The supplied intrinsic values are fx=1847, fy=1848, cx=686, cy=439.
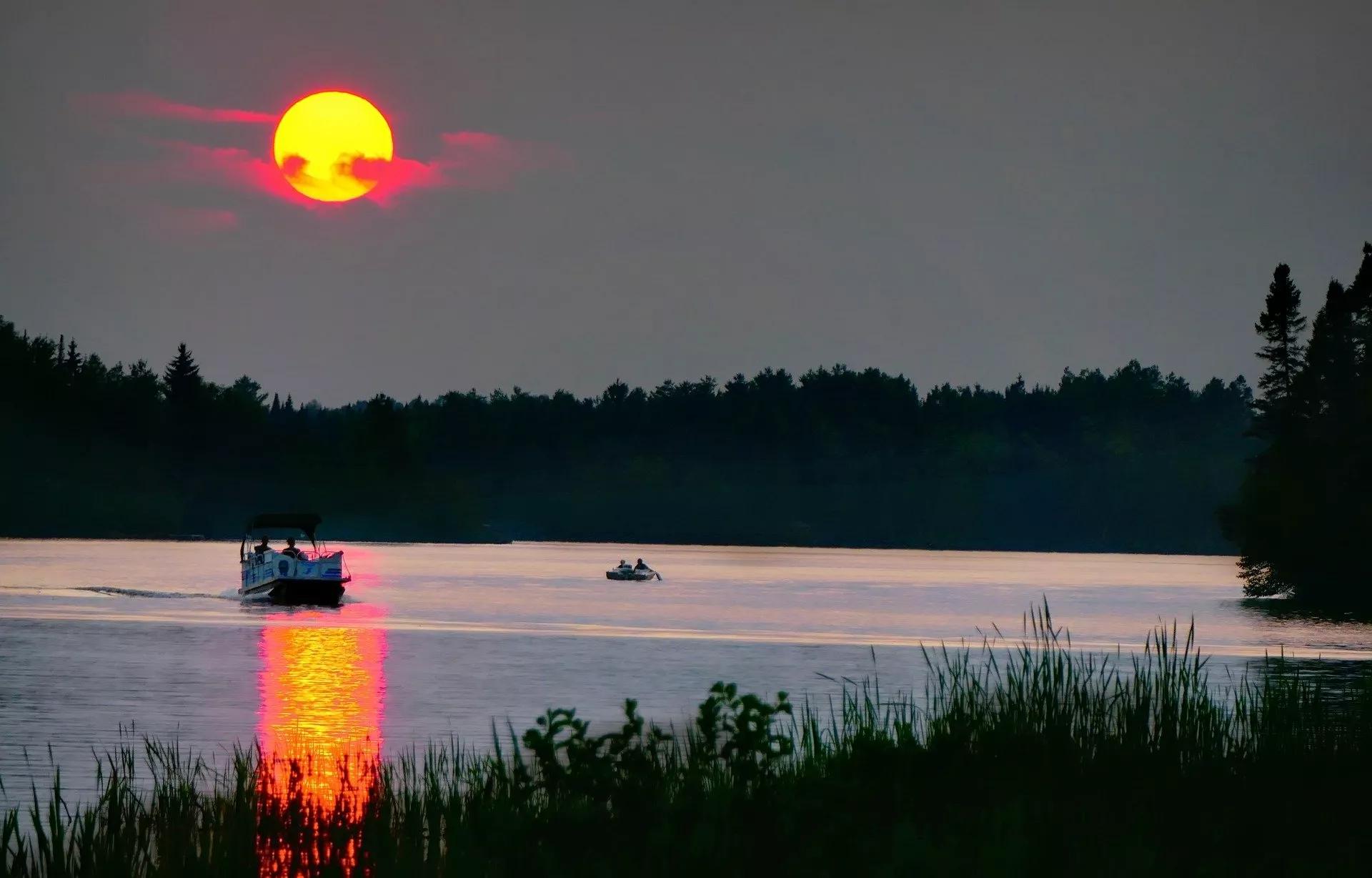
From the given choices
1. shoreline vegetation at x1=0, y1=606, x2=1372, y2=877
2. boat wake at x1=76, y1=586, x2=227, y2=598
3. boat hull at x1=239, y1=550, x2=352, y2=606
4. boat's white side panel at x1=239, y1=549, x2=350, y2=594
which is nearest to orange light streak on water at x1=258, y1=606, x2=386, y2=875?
shoreline vegetation at x1=0, y1=606, x2=1372, y2=877

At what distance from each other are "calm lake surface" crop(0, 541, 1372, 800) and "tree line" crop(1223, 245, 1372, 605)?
12.7 feet

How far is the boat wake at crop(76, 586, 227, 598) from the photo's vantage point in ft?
302

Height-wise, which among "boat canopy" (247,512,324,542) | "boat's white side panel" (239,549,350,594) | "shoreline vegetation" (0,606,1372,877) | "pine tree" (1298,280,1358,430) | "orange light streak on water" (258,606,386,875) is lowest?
"orange light streak on water" (258,606,386,875)

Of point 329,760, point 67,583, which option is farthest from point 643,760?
point 67,583

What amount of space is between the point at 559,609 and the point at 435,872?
7350cm

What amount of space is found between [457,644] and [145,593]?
36609 mm

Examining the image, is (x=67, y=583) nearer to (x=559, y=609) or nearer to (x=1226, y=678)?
(x=559, y=609)

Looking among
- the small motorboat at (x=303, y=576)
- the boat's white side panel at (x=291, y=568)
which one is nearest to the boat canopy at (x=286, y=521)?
the small motorboat at (x=303, y=576)

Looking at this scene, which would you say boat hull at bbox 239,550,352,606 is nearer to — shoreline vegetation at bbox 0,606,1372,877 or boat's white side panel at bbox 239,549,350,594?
boat's white side panel at bbox 239,549,350,594

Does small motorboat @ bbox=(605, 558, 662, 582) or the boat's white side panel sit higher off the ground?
the boat's white side panel

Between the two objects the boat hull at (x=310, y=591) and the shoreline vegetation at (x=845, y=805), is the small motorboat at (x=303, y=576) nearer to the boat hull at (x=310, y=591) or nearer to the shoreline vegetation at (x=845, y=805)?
the boat hull at (x=310, y=591)

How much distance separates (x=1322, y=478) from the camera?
9419cm

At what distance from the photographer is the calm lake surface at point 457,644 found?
3672cm

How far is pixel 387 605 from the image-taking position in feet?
292
